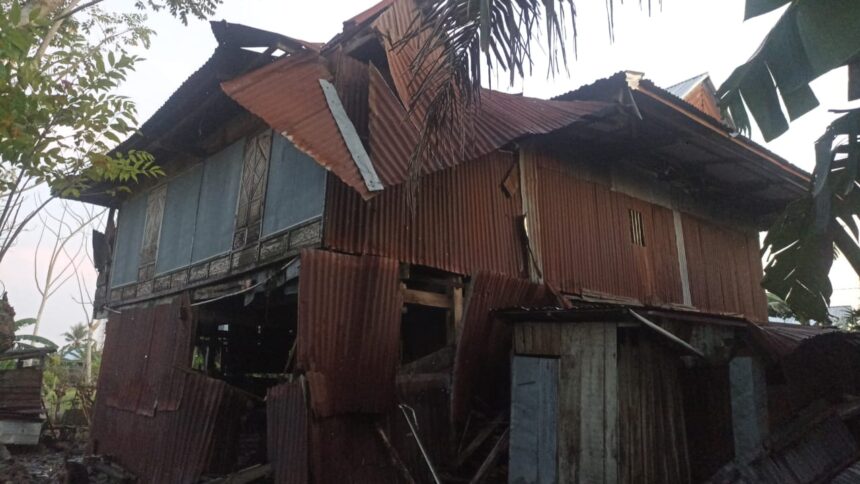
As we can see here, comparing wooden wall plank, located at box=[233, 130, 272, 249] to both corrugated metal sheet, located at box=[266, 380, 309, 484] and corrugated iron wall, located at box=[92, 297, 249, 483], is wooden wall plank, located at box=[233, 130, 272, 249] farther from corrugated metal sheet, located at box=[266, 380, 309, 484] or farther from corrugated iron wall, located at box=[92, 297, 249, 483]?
corrugated metal sheet, located at box=[266, 380, 309, 484]

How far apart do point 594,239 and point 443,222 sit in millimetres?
3183

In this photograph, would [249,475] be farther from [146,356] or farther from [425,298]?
[146,356]

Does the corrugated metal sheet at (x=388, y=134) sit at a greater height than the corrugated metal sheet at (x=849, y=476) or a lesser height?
greater

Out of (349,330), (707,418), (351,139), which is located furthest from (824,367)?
(351,139)

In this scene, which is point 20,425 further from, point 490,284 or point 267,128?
point 490,284

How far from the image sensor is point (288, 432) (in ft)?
20.8

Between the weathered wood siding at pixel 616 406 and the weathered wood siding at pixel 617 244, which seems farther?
the weathered wood siding at pixel 617 244

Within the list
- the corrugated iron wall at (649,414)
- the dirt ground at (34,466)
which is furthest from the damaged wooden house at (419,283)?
the dirt ground at (34,466)

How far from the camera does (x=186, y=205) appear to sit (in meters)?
10.3

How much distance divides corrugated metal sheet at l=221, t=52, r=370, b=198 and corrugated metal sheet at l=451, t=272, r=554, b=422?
7.27 ft

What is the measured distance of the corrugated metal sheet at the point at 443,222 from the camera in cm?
691

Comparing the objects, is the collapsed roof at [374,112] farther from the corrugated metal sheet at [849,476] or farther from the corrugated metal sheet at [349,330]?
the corrugated metal sheet at [849,476]

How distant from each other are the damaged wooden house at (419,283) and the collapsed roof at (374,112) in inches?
1.4

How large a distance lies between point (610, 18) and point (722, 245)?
34.6ft
